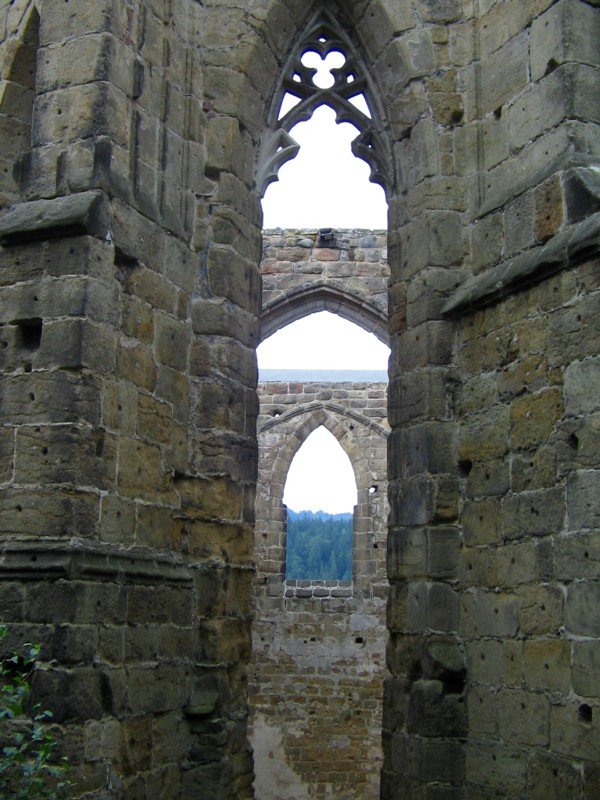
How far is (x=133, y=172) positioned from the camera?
5.72 m

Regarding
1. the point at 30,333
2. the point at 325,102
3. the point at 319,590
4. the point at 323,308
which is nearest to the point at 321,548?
the point at 319,590

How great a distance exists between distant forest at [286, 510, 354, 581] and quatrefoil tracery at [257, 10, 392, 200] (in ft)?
54.6

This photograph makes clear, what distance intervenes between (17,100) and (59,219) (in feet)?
5.01

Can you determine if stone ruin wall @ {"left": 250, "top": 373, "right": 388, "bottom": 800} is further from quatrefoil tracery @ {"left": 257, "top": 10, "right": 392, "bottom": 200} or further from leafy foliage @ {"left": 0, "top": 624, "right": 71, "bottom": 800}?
leafy foliage @ {"left": 0, "top": 624, "right": 71, "bottom": 800}

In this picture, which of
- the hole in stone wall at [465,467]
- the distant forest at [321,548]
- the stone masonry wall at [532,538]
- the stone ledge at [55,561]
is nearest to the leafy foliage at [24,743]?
the stone ledge at [55,561]

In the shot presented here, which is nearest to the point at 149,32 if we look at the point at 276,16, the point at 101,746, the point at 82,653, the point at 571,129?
the point at 276,16

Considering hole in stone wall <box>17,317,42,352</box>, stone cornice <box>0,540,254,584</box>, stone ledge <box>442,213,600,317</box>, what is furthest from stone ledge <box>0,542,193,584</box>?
stone ledge <box>442,213,600,317</box>

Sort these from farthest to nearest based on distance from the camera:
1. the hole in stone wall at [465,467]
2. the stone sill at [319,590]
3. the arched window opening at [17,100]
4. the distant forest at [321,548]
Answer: the distant forest at [321,548] → the stone sill at [319,590] → the arched window opening at [17,100] → the hole in stone wall at [465,467]

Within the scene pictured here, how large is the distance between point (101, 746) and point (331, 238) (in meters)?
9.65

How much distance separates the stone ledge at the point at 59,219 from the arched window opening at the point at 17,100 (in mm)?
927

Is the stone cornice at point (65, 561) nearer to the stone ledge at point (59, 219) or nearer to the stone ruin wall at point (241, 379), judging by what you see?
the stone ruin wall at point (241, 379)

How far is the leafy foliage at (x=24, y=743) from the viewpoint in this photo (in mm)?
3947

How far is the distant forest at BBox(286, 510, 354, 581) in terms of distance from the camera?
23.8 m

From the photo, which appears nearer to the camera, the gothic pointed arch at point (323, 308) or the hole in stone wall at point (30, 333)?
the hole in stone wall at point (30, 333)
